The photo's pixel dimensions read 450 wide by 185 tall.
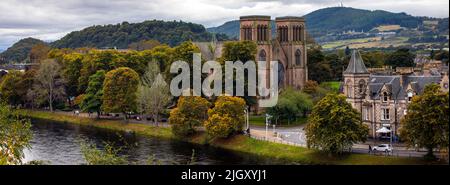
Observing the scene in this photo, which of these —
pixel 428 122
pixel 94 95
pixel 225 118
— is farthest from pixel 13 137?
pixel 94 95

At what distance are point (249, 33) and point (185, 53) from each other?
1370 cm

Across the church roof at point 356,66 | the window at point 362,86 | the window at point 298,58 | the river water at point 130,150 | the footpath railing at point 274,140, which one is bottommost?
the river water at point 130,150

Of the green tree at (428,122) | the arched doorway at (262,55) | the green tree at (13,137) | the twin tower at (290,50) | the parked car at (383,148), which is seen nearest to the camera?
the green tree at (13,137)

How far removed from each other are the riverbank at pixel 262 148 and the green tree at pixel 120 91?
262cm

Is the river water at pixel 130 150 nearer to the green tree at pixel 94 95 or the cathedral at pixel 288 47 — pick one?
the green tree at pixel 94 95

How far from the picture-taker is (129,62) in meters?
112

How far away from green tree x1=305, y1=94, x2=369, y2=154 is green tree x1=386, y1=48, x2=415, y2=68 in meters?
69.1

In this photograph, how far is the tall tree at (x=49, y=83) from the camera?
370ft

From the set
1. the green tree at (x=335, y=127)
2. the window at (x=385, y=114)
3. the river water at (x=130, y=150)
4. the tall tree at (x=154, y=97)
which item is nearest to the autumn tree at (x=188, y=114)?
the river water at (x=130, y=150)

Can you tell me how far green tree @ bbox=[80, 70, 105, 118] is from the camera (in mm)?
98625

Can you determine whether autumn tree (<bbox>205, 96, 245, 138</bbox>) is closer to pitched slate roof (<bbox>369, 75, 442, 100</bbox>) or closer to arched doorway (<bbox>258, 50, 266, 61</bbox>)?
pitched slate roof (<bbox>369, 75, 442, 100</bbox>)

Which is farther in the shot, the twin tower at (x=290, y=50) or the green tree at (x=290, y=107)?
the twin tower at (x=290, y=50)

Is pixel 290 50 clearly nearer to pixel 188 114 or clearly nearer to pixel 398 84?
pixel 188 114
